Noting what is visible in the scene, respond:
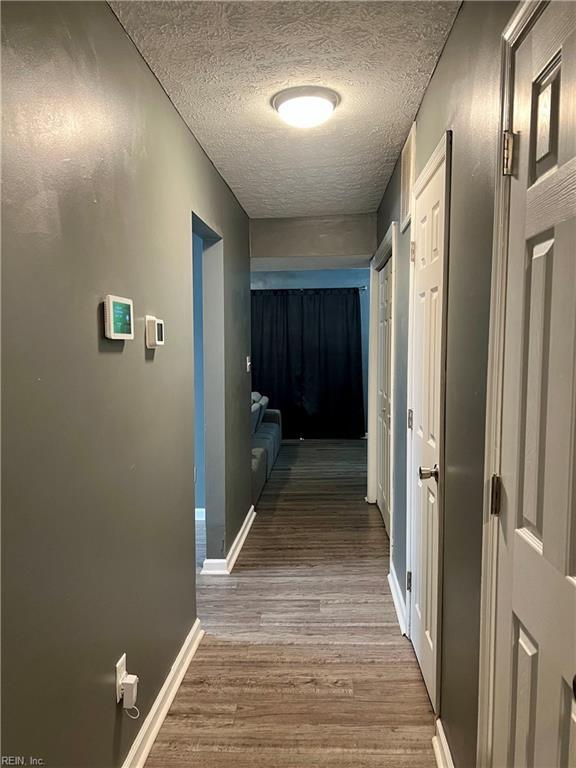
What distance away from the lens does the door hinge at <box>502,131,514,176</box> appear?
104cm

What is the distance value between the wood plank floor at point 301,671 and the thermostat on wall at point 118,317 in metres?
1.49

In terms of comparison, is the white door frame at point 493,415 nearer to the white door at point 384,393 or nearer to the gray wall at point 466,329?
the gray wall at point 466,329

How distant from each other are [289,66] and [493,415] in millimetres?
1435

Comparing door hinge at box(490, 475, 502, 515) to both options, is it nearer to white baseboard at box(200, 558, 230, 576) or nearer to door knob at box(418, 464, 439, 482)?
door knob at box(418, 464, 439, 482)

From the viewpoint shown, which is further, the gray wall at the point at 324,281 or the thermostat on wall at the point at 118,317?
the gray wall at the point at 324,281

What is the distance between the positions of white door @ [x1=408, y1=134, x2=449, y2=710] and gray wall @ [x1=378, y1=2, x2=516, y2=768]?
97 millimetres

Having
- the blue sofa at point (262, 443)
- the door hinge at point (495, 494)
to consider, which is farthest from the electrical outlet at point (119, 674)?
the blue sofa at point (262, 443)

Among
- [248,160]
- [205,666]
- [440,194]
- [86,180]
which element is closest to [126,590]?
[205,666]

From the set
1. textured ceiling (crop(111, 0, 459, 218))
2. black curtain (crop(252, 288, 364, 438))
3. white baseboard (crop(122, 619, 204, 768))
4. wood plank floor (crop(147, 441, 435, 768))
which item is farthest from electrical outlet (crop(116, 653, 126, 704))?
black curtain (crop(252, 288, 364, 438))

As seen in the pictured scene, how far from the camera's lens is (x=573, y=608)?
78 cm

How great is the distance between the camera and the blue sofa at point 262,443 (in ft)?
14.3

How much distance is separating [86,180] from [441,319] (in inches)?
47.1

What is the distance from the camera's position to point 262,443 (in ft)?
16.7

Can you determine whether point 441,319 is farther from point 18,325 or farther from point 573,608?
point 18,325
